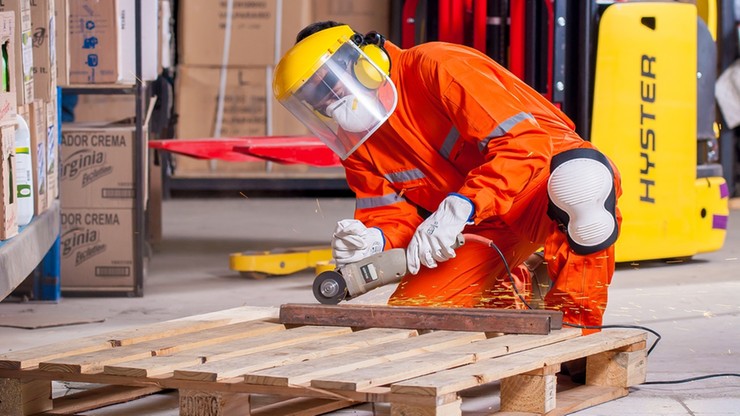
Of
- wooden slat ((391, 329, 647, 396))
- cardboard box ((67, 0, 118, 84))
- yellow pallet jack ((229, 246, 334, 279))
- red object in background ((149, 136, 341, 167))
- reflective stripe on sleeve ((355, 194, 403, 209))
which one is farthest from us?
red object in background ((149, 136, 341, 167))

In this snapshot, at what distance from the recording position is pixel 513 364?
10.9 feet

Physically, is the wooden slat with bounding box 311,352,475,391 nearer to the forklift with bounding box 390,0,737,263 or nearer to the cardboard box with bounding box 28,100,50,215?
the cardboard box with bounding box 28,100,50,215

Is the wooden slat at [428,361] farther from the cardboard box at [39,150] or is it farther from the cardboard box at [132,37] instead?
the cardboard box at [132,37]

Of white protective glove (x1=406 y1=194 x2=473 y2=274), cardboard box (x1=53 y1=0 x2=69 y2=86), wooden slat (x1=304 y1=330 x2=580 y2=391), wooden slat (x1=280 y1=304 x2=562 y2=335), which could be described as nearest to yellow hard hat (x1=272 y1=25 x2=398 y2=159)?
white protective glove (x1=406 y1=194 x2=473 y2=274)

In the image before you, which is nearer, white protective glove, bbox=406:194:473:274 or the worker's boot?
white protective glove, bbox=406:194:473:274

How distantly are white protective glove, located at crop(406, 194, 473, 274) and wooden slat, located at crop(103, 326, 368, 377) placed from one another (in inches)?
13.6

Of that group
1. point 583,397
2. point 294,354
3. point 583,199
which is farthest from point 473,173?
point 294,354

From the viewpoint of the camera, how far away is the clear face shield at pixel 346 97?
4023 mm

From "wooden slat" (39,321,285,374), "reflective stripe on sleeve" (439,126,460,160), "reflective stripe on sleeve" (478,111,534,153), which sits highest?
"reflective stripe on sleeve" (478,111,534,153)

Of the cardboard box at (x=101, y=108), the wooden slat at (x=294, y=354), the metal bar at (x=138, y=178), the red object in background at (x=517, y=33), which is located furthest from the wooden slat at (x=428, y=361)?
the cardboard box at (x=101, y=108)

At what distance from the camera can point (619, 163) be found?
674 cm

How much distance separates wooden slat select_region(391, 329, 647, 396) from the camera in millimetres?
3000

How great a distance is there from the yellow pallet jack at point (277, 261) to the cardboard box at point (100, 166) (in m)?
0.85

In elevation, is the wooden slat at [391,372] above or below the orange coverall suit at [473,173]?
below
